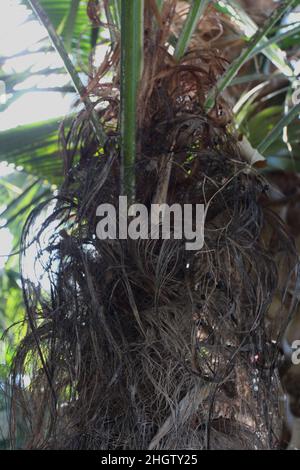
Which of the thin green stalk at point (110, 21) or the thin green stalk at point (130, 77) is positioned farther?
the thin green stalk at point (110, 21)

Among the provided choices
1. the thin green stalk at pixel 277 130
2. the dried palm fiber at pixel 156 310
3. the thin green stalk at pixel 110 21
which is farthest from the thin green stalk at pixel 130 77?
the thin green stalk at pixel 277 130

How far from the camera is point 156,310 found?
0.94 m

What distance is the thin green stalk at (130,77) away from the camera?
0.94 meters

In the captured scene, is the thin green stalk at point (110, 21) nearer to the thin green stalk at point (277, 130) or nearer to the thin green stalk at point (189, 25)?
the thin green stalk at point (189, 25)

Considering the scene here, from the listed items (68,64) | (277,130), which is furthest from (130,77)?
(277,130)

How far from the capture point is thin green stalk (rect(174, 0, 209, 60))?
1.03m

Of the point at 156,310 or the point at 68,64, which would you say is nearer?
the point at 156,310

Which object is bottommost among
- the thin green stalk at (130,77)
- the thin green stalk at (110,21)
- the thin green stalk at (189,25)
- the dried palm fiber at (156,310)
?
the dried palm fiber at (156,310)

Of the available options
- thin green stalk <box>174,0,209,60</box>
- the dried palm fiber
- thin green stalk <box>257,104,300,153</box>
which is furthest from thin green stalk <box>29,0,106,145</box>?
thin green stalk <box>257,104,300,153</box>

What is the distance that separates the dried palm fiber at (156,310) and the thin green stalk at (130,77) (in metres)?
0.02

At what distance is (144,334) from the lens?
943mm

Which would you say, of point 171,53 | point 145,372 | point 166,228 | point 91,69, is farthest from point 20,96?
point 145,372

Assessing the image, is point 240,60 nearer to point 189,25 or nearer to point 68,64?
point 189,25

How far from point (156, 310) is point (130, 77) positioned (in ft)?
1.09
